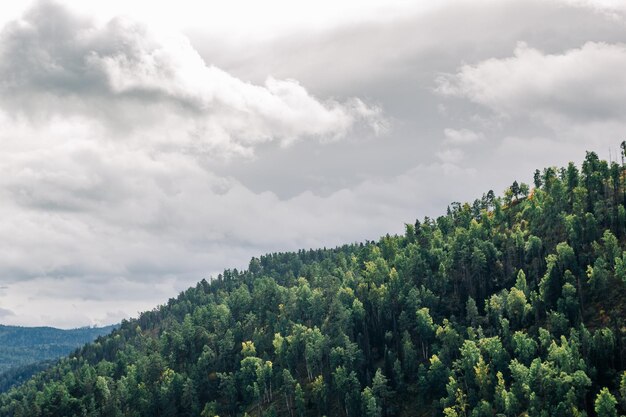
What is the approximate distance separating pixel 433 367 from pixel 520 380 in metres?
34.0

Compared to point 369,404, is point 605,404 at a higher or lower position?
higher

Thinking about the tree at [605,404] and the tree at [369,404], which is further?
the tree at [369,404]

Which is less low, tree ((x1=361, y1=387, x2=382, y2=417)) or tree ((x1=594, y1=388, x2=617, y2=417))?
tree ((x1=594, y1=388, x2=617, y2=417))

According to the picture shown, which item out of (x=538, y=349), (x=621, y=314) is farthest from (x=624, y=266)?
(x=538, y=349)

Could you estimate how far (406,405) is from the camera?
199m

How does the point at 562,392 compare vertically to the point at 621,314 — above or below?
below

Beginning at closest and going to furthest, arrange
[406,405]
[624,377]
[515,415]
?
1. [624,377]
2. [515,415]
3. [406,405]

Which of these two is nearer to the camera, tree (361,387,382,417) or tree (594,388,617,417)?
tree (594,388,617,417)

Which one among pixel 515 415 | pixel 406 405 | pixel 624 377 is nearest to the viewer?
pixel 624 377

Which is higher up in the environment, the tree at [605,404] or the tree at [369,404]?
the tree at [605,404]

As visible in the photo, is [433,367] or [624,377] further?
[433,367]

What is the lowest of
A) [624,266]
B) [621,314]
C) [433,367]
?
[433,367]

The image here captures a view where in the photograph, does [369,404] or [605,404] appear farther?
[369,404]

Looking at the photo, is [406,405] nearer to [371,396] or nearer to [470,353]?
[371,396]
